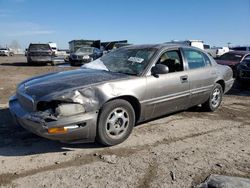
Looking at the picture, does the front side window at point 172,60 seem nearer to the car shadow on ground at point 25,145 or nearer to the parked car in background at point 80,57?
the car shadow on ground at point 25,145

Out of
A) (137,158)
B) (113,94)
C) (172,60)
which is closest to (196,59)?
(172,60)

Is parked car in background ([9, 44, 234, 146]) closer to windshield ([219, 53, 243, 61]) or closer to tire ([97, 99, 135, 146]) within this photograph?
tire ([97, 99, 135, 146])

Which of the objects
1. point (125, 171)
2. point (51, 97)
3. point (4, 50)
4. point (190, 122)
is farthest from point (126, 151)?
point (4, 50)

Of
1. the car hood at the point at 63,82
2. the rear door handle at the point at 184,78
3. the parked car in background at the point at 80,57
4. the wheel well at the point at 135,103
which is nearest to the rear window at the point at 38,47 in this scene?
the parked car in background at the point at 80,57

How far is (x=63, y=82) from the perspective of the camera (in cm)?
445

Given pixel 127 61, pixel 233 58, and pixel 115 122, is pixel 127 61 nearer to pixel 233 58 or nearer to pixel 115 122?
pixel 115 122

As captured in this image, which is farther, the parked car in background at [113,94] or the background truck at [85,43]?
the background truck at [85,43]

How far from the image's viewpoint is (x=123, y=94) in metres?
4.51

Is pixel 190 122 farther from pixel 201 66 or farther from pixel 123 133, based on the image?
pixel 123 133

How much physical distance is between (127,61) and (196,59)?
5.55 ft

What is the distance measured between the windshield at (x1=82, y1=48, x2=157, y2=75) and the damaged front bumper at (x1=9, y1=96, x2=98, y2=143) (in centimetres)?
124

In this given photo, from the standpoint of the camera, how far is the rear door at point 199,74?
5.88 meters

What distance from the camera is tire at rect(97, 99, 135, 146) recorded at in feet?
14.1

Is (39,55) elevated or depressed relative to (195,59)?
depressed
